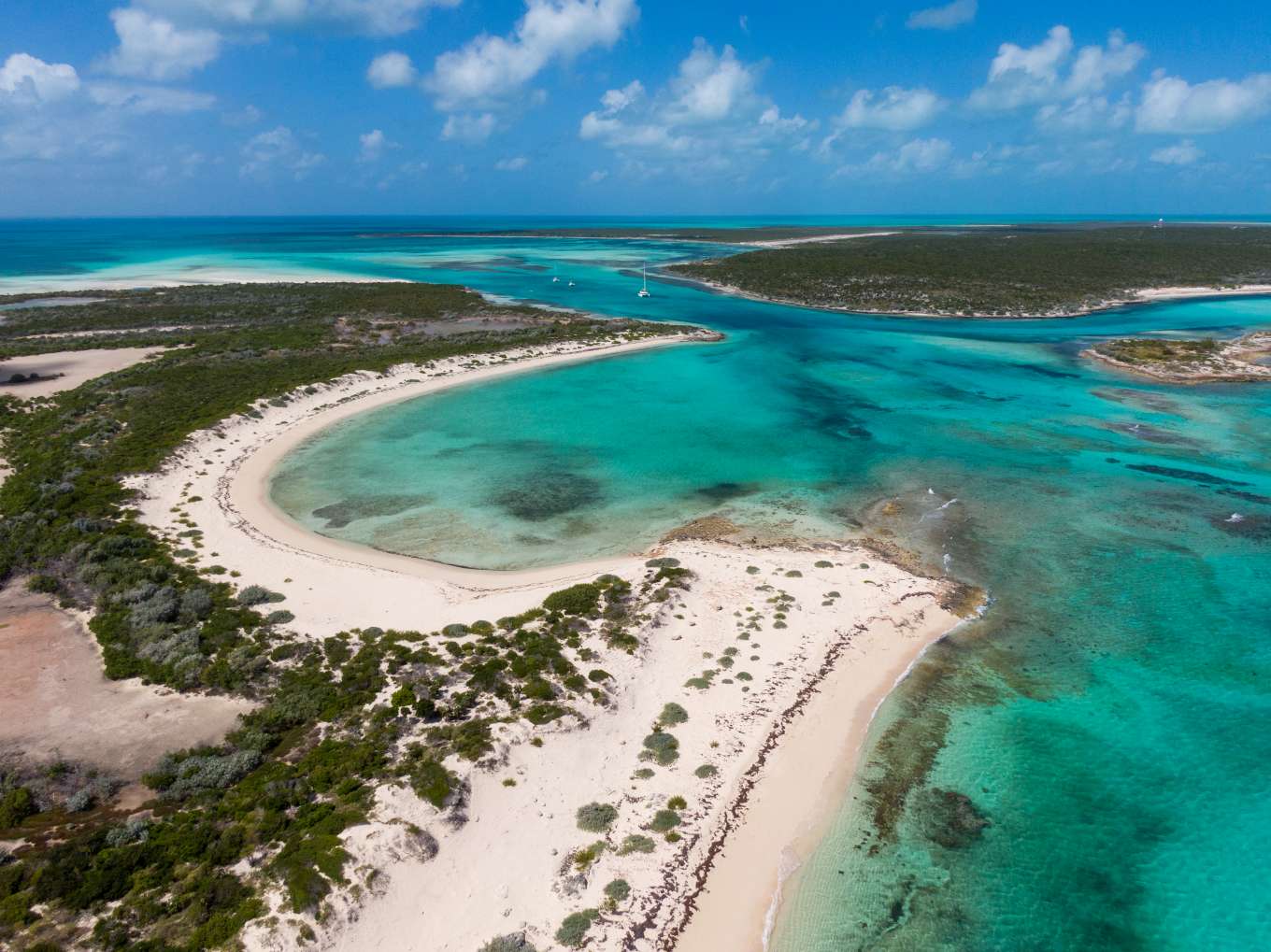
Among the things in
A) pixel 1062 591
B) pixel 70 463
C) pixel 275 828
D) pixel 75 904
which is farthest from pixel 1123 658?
pixel 70 463

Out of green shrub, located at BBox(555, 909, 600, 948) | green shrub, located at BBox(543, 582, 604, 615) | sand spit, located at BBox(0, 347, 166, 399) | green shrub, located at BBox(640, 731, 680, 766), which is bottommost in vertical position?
green shrub, located at BBox(555, 909, 600, 948)

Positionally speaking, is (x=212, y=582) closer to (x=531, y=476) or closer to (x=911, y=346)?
(x=531, y=476)

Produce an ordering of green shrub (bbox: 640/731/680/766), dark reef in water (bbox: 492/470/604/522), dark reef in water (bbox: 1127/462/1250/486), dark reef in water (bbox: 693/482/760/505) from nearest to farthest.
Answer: green shrub (bbox: 640/731/680/766)
dark reef in water (bbox: 492/470/604/522)
dark reef in water (bbox: 693/482/760/505)
dark reef in water (bbox: 1127/462/1250/486)

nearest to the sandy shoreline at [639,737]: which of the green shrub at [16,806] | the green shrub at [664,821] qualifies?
the green shrub at [664,821]

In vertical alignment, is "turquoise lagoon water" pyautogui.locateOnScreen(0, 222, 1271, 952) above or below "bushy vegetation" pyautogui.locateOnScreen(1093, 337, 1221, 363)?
below

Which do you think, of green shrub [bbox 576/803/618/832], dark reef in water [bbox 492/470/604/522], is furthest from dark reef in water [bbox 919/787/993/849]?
dark reef in water [bbox 492/470/604/522]

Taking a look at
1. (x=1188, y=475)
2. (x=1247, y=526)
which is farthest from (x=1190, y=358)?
(x=1247, y=526)

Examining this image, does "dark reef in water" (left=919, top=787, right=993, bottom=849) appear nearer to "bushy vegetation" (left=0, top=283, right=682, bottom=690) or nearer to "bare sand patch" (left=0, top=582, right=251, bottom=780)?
"bare sand patch" (left=0, top=582, right=251, bottom=780)
